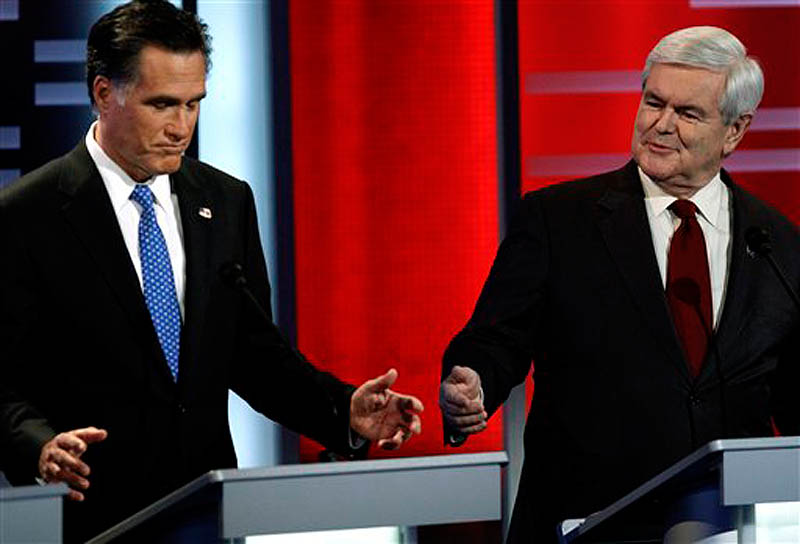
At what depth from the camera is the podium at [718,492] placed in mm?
2227

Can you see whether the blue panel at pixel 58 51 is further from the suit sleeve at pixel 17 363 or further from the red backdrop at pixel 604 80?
the suit sleeve at pixel 17 363

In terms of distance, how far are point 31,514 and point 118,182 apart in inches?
44.6

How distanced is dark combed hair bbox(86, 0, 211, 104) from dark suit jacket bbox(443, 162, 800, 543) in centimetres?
77

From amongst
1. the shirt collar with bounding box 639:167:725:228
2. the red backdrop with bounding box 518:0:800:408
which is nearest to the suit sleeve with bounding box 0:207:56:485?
the shirt collar with bounding box 639:167:725:228

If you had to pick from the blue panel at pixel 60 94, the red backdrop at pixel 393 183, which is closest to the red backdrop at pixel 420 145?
the red backdrop at pixel 393 183

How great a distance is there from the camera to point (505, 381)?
122 inches

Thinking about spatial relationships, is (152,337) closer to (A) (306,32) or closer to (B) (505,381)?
(B) (505,381)

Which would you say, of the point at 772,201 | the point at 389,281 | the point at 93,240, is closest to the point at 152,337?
the point at 93,240

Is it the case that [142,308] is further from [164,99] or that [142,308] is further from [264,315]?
[164,99]

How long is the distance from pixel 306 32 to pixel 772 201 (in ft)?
4.98

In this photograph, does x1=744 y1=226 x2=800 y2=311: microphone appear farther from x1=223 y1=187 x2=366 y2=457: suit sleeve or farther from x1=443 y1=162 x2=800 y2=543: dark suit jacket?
x1=223 y1=187 x2=366 y2=457: suit sleeve

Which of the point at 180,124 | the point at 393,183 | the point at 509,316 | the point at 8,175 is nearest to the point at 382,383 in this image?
the point at 509,316

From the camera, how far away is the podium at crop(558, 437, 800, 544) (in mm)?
2227

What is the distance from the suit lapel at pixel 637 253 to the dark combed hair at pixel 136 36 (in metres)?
0.89
